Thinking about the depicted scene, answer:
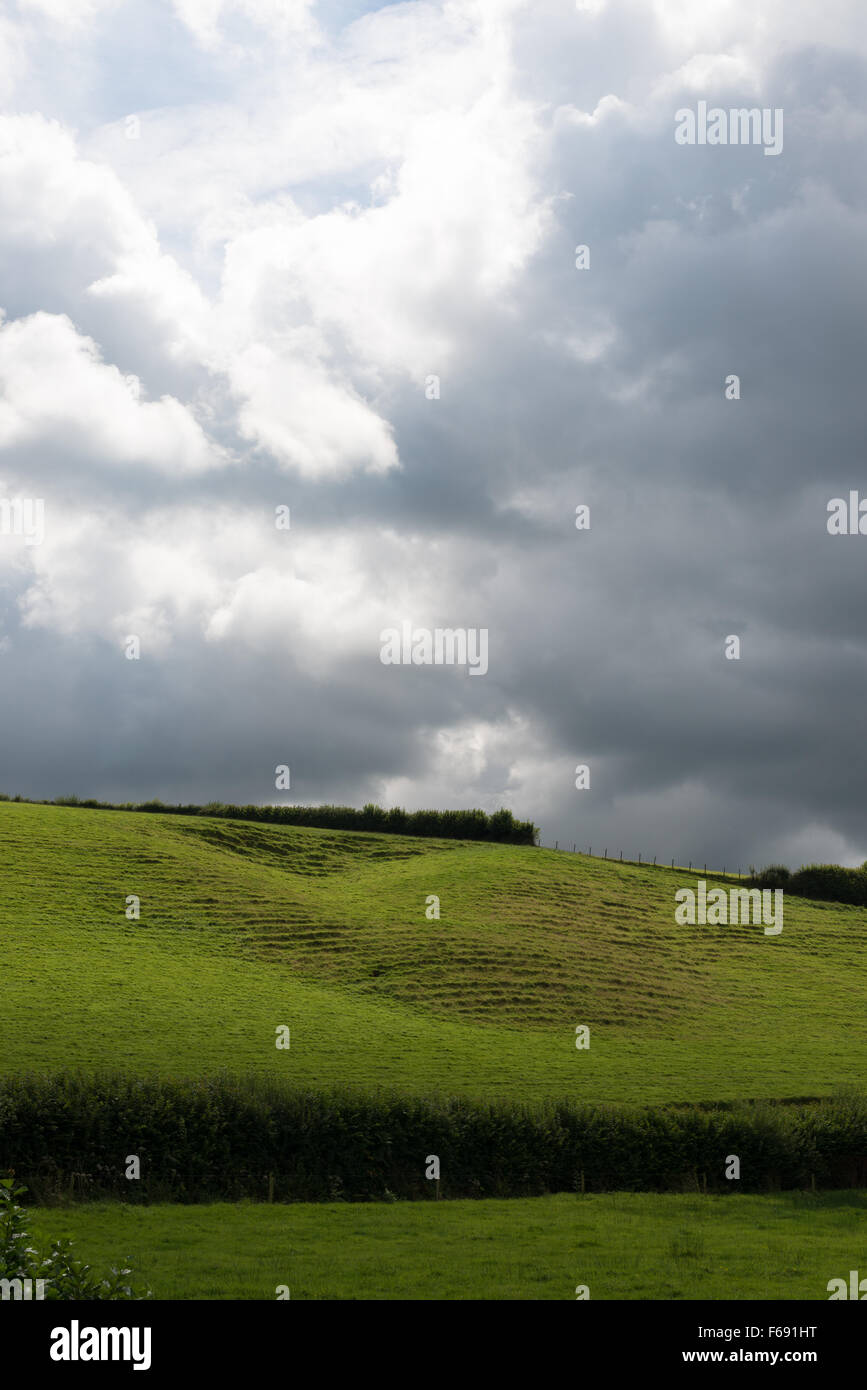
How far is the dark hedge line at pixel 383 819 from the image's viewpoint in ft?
329

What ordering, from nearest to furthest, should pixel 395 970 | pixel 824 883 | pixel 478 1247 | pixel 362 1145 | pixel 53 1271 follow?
pixel 53 1271
pixel 478 1247
pixel 362 1145
pixel 395 970
pixel 824 883

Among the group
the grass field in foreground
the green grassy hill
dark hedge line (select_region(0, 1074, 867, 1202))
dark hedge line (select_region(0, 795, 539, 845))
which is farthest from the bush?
dark hedge line (select_region(0, 795, 539, 845))

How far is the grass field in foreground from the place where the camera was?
63.2 ft

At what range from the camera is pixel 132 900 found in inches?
2468

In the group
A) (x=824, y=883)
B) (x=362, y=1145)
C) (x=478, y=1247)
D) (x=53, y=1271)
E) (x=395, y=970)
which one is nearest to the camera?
(x=53, y=1271)

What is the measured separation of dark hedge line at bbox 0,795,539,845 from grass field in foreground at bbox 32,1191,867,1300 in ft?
236

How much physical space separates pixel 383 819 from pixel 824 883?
135 ft

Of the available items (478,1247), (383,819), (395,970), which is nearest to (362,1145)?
(478,1247)

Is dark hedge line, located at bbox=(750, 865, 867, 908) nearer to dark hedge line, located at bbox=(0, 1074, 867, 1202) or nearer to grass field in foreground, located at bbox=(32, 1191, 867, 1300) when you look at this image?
dark hedge line, located at bbox=(0, 1074, 867, 1202)

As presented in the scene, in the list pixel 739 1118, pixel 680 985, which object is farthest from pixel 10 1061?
pixel 680 985

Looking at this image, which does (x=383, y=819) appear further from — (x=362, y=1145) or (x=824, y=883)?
(x=362, y=1145)

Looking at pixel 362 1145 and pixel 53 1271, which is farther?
pixel 362 1145

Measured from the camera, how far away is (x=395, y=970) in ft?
186
